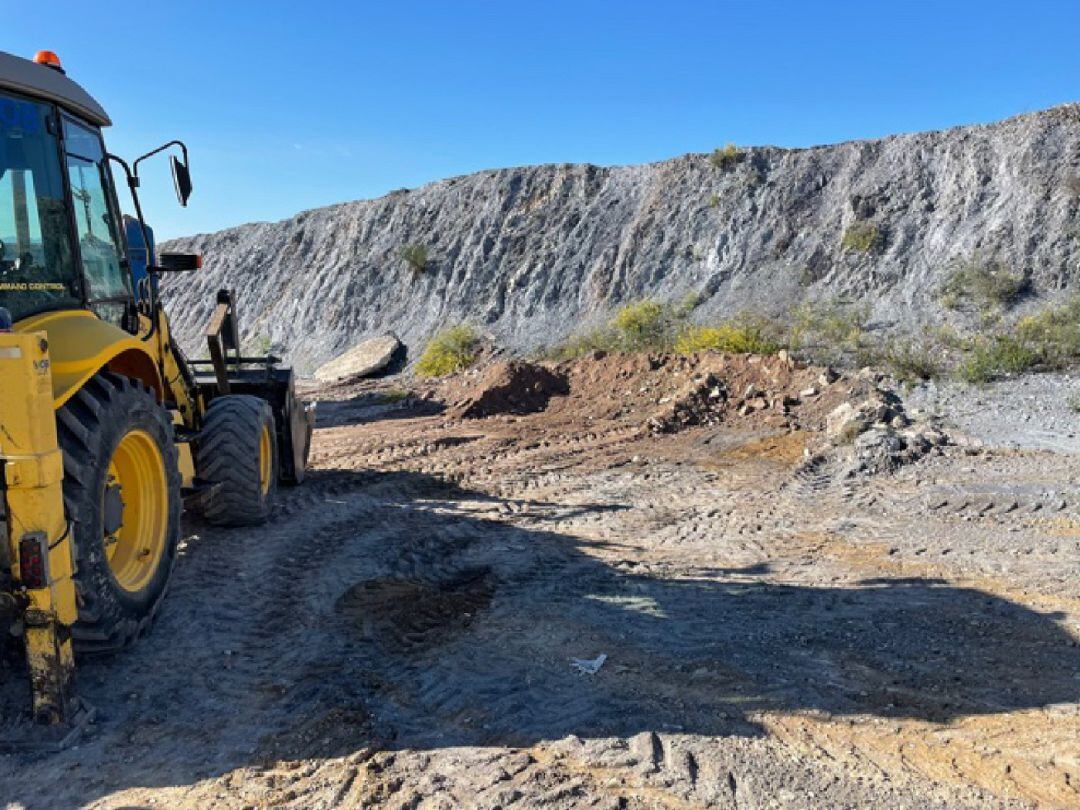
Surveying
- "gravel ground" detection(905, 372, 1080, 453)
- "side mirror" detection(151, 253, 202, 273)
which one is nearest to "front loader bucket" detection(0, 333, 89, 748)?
"side mirror" detection(151, 253, 202, 273)

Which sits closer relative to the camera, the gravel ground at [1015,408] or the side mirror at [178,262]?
the side mirror at [178,262]

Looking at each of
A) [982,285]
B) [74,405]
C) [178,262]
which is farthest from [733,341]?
[74,405]

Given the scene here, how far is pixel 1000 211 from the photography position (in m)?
18.6

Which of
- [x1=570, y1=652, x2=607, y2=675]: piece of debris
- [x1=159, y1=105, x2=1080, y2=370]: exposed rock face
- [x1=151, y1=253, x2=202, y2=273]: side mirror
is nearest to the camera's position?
[x1=570, y1=652, x2=607, y2=675]: piece of debris

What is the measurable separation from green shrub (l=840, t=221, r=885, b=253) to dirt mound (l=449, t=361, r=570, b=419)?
31.0 ft

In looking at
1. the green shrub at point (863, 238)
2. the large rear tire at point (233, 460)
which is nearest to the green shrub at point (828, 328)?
the green shrub at point (863, 238)

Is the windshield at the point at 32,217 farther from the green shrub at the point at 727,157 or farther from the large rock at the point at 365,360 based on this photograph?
the green shrub at the point at 727,157

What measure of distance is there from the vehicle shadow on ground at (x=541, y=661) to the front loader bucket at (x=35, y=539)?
22cm

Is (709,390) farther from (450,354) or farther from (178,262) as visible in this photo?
(450,354)

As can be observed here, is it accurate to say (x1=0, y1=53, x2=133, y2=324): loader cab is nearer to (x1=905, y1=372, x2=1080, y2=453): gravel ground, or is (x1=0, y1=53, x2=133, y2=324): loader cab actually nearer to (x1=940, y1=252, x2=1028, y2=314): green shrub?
(x1=905, y1=372, x2=1080, y2=453): gravel ground

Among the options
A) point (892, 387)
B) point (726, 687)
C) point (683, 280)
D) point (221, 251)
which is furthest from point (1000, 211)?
point (221, 251)

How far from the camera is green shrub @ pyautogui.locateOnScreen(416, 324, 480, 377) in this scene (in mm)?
19719

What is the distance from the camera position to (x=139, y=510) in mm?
4383

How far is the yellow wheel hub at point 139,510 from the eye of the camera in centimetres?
423
